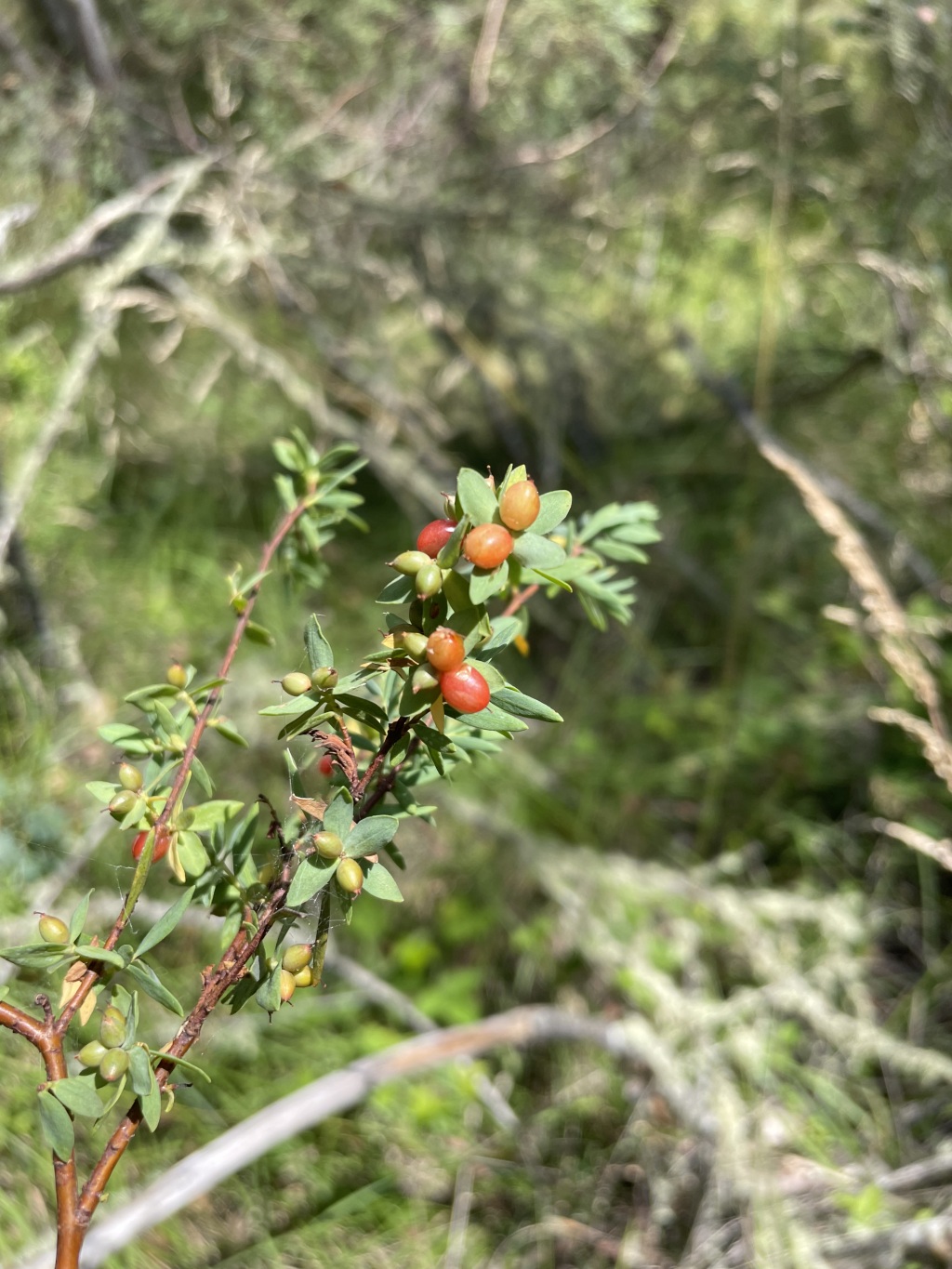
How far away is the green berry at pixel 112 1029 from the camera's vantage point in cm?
35

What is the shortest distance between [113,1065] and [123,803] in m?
0.11

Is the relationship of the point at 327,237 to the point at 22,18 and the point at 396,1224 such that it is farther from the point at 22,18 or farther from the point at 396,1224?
the point at 396,1224

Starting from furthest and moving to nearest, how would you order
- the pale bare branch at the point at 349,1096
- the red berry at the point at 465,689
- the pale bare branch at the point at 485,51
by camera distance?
the pale bare branch at the point at 485,51, the pale bare branch at the point at 349,1096, the red berry at the point at 465,689

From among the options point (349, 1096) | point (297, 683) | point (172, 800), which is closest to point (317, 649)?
point (297, 683)

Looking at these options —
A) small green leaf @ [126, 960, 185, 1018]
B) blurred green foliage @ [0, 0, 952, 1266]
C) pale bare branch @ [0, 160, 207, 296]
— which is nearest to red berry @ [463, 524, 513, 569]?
small green leaf @ [126, 960, 185, 1018]

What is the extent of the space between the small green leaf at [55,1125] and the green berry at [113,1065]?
0.02 meters

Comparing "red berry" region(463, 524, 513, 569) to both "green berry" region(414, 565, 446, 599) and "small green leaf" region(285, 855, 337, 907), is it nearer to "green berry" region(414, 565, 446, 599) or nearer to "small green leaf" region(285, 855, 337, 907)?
"green berry" region(414, 565, 446, 599)

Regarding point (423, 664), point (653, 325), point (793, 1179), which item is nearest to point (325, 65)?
point (653, 325)

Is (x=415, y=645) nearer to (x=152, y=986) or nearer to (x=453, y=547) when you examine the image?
(x=453, y=547)

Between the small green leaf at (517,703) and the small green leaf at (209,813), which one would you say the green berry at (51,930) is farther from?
the small green leaf at (517,703)

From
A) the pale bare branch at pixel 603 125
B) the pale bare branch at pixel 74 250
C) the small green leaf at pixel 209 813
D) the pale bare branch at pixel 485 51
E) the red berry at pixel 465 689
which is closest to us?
the red berry at pixel 465 689

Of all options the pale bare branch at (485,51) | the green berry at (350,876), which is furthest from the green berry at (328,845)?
the pale bare branch at (485,51)

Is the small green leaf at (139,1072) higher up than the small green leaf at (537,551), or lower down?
lower down

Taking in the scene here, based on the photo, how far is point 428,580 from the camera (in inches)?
12.5
